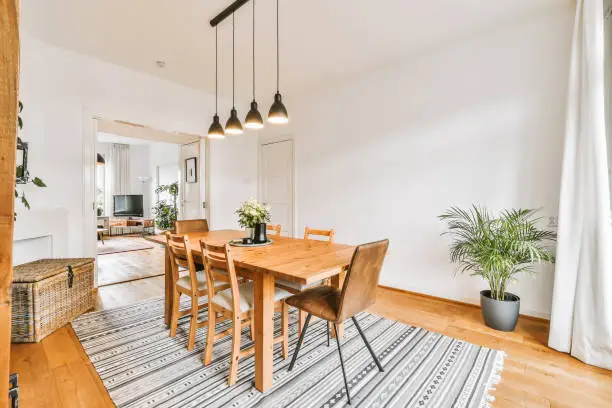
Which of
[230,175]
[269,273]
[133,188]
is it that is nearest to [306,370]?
[269,273]

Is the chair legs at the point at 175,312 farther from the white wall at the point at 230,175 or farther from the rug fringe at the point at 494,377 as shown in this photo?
the white wall at the point at 230,175

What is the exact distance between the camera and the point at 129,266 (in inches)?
180

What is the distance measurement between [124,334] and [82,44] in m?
3.04

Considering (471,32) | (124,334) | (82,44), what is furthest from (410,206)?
(82,44)

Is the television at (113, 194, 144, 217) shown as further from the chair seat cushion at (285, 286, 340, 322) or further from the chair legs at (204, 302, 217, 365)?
the chair seat cushion at (285, 286, 340, 322)

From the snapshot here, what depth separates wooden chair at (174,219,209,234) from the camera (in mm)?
3074

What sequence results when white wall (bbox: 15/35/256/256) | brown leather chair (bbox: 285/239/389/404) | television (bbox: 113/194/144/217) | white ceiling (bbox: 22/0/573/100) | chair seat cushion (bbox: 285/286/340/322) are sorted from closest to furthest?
brown leather chair (bbox: 285/239/389/404) < chair seat cushion (bbox: 285/286/340/322) < white ceiling (bbox: 22/0/573/100) < white wall (bbox: 15/35/256/256) < television (bbox: 113/194/144/217)

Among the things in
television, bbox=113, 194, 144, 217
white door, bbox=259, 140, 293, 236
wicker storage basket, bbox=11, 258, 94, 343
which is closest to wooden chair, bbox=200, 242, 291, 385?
wicker storage basket, bbox=11, 258, 94, 343

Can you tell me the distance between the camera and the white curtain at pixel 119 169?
9.01 metres

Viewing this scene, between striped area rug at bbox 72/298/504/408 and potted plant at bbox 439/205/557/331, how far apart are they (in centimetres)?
50

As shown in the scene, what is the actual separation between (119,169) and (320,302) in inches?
377

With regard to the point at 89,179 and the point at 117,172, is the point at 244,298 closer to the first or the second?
the point at 89,179

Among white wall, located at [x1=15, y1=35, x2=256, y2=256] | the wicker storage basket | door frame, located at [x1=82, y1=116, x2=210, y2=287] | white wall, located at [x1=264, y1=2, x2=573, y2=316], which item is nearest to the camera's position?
the wicker storage basket

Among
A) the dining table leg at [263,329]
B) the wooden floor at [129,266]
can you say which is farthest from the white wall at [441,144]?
the wooden floor at [129,266]
